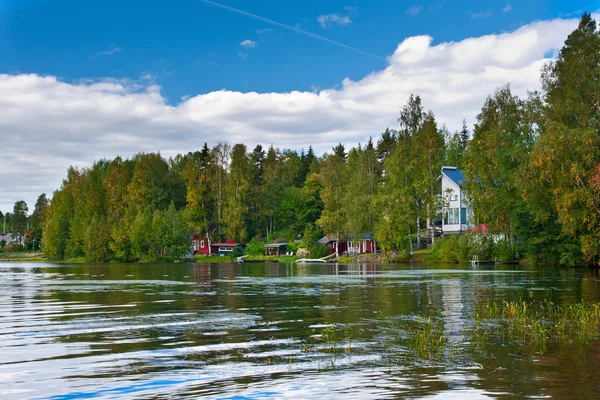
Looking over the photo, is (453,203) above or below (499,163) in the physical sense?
below

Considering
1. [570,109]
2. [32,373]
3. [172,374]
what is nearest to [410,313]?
[172,374]

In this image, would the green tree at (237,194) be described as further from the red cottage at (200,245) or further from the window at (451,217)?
the window at (451,217)

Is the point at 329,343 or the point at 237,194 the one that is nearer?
the point at 329,343

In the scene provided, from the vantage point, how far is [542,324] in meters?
16.2

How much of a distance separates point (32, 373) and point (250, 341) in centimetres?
495

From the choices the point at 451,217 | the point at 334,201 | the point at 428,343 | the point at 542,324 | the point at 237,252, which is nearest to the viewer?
the point at 428,343

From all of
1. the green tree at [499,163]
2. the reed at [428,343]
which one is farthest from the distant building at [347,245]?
the reed at [428,343]

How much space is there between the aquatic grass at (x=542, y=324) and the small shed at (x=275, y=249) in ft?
281

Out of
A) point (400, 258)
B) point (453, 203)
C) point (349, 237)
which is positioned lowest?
point (400, 258)

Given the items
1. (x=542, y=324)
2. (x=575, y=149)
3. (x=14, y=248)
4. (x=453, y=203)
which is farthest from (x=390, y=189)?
(x=14, y=248)

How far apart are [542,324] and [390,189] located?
6240 cm

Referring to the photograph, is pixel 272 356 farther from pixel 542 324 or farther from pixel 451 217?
pixel 451 217

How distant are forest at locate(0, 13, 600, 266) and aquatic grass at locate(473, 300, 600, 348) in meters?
29.5

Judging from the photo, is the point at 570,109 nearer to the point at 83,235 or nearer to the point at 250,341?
the point at 250,341
